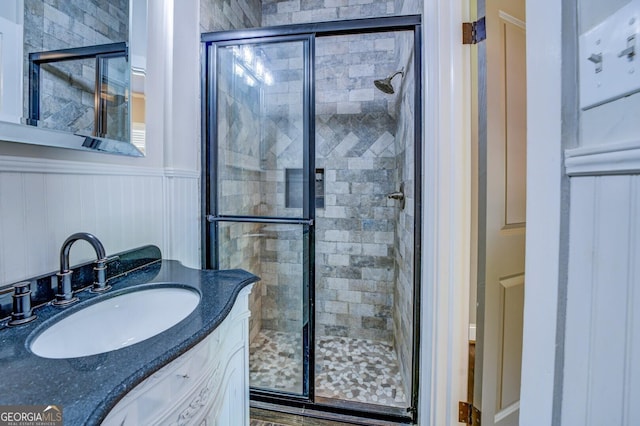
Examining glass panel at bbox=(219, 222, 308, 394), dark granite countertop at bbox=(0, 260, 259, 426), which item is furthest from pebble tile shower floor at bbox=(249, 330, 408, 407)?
dark granite countertop at bbox=(0, 260, 259, 426)

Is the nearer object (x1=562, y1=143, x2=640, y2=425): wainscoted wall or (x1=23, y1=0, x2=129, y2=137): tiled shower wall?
(x1=562, y1=143, x2=640, y2=425): wainscoted wall

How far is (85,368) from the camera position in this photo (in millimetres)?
511

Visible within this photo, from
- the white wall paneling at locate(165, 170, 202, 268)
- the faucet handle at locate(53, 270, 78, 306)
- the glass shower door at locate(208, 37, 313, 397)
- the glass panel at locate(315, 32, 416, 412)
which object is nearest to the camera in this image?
the faucet handle at locate(53, 270, 78, 306)

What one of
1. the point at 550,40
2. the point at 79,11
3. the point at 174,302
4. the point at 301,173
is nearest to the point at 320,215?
the point at 301,173

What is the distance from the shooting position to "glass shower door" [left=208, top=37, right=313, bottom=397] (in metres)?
1.58

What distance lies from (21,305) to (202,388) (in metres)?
0.51

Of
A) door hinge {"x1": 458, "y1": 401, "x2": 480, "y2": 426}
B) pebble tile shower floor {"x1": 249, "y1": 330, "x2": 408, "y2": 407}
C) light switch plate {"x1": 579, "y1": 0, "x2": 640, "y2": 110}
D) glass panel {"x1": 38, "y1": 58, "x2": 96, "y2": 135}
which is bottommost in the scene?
pebble tile shower floor {"x1": 249, "y1": 330, "x2": 408, "y2": 407}

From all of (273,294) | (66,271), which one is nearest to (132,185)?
(66,271)

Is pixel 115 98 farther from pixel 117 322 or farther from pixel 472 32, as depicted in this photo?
pixel 472 32

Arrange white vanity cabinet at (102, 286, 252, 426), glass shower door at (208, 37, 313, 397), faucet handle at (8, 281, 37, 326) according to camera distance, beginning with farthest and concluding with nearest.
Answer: glass shower door at (208, 37, 313, 397)
faucet handle at (8, 281, 37, 326)
white vanity cabinet at (102, 286, 252, 426)

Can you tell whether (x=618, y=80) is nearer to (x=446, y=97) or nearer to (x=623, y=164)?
(x=623, y=164)

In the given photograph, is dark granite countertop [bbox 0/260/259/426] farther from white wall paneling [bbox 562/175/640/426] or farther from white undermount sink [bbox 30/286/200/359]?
white wall paneling [bbox 562/175/640/426]

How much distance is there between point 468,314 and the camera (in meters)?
1.23

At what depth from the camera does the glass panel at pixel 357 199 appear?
225cm
